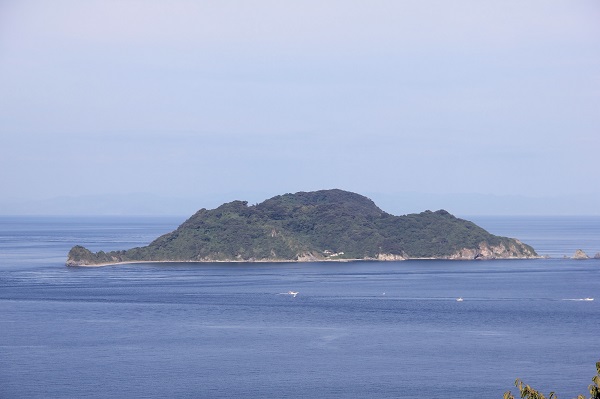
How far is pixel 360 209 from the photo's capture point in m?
196

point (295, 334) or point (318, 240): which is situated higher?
point (318, 240)

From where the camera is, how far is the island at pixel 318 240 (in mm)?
155000

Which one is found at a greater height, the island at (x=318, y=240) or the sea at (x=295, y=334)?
the island at (x=318, y=240)

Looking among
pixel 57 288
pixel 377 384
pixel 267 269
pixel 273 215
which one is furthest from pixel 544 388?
pixel 273 215

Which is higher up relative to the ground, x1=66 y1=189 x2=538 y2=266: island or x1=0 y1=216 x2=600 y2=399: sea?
x1=66 y1=189 x2=538 y2=266: island

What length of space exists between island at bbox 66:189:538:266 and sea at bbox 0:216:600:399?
28830mm

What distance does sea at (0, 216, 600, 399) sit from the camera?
52875mm

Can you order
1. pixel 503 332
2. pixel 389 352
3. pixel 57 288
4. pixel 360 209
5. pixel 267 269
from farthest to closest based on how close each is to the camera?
pixel 360 209, pixel 267 269, pixel 57 288, pixel 503 332, pixel 389 352

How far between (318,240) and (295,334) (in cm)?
9249

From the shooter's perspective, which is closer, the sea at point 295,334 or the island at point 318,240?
the sea at point 295,334

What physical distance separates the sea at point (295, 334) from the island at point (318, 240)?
28830mm

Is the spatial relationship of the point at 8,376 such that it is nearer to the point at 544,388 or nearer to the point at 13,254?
the point at 544,388

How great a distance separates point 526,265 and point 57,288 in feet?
234

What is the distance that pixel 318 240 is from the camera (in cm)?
16288
